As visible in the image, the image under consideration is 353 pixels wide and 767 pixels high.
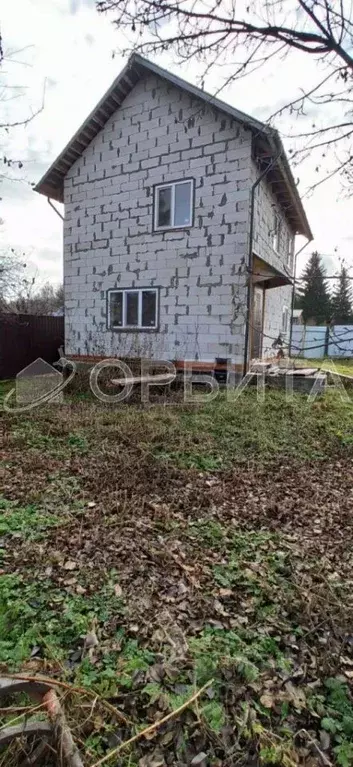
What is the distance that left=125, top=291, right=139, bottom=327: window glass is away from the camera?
10469mm

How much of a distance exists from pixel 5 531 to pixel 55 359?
1032cm

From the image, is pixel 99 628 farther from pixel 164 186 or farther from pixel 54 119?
pixel 164 186

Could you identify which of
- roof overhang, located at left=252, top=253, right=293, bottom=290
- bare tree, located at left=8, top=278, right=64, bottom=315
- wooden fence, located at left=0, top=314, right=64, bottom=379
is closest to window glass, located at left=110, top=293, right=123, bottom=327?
bare tree, located at left=8, top=278, right=64, bottom=315

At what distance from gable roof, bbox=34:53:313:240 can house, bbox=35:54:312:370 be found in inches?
1.3

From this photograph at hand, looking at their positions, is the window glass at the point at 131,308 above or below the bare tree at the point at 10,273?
below

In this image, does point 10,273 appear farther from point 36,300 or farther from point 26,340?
point 36,300

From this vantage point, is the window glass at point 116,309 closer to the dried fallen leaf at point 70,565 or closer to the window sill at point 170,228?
the window sill at point 170,228

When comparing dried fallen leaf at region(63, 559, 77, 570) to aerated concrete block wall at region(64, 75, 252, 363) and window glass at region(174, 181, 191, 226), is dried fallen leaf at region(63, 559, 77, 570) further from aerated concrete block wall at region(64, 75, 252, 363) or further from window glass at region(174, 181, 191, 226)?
window glass at region(174, 181, 191, 226)

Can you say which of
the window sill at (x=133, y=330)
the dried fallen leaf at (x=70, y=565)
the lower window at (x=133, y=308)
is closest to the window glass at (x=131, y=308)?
the lower window at (x=133, y=308)

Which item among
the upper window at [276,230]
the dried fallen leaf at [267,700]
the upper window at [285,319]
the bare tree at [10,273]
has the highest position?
the upper window at [276,230]

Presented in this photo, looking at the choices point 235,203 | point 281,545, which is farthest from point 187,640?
point 235,203

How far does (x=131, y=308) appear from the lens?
Answer: 10562mm

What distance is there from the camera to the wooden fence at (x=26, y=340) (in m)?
11.6

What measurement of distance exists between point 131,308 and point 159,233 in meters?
1.99
